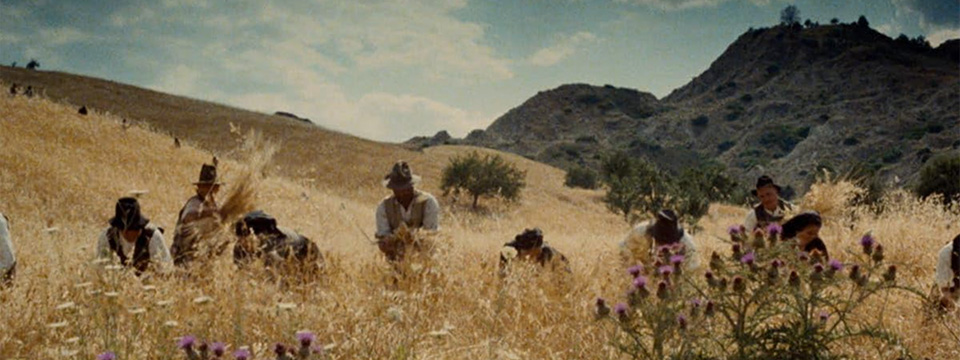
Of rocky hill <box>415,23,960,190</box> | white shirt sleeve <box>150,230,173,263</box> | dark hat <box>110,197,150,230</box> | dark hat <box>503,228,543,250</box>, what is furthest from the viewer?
rocky hill <box>415,23,960,190</box>

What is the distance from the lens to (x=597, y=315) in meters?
2.43

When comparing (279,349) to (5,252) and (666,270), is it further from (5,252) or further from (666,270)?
(5,252)

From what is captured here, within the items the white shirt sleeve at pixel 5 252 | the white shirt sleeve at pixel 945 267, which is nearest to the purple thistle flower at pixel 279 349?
the white shirt sleeve at pixel 5 252

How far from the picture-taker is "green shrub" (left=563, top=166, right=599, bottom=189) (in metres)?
48.3

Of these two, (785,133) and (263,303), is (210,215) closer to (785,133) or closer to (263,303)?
(263,303)

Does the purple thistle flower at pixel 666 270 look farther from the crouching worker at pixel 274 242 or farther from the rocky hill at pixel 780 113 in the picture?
the rocky hill at pixel 780 113

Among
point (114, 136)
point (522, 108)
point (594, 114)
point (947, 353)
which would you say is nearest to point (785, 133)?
point (594, 114)

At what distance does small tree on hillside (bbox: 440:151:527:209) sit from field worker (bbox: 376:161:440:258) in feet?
79.2


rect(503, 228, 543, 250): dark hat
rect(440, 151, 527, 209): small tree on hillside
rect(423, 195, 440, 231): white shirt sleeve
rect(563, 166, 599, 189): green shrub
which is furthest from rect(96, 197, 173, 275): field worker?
rect(563, 166, 599, 189): green shrub

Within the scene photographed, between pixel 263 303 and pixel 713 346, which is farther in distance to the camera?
pixel 263 303

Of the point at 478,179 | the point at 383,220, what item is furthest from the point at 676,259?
the point at 478,179

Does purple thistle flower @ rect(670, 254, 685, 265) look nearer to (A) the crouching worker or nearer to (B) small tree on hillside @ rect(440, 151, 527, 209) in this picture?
(A) the crouching worker

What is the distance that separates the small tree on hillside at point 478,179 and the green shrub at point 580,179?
16.0 meters

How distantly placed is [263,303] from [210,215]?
2.62m
